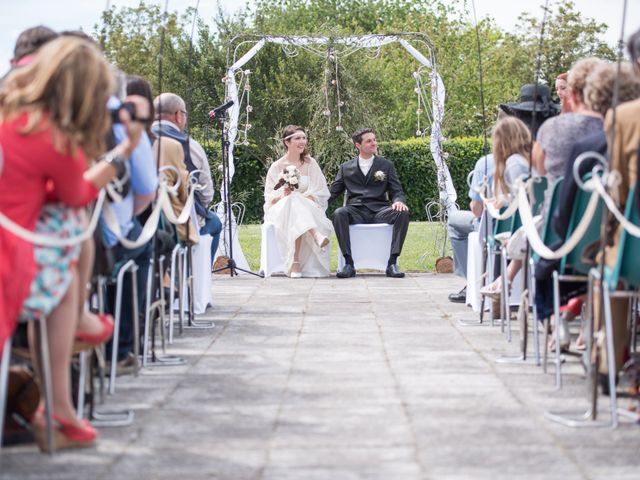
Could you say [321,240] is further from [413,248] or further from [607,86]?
[607,86]

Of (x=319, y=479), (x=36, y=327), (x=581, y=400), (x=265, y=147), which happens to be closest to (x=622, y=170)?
(x=581, y=400)

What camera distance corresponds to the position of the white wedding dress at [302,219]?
44.1 feet

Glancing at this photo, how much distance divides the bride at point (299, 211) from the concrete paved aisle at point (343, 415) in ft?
16.0

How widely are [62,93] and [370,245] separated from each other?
982 cm

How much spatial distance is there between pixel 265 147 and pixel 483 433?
25.6m

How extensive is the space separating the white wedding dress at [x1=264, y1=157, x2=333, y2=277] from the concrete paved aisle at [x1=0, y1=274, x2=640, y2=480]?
4.90 metres

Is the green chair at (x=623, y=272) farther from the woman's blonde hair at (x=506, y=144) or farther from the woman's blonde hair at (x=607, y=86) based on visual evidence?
the woman's blonde hair at (x=506, y=144)

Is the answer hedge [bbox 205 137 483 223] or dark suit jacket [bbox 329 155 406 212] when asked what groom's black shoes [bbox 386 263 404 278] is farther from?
hedge [bbox 205 137 483 223]

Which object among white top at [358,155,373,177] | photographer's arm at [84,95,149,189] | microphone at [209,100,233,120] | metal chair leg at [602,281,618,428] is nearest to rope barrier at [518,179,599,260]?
metal chair leg at [602,281,618,428]

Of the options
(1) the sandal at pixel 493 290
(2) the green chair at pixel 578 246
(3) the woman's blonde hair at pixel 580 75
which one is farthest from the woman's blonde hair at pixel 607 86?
(1) the sandal at pixel 493 290

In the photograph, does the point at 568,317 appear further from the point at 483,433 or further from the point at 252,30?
the point at 252,30

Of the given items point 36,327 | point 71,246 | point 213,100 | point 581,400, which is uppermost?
point 213,100

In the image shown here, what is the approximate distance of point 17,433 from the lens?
4.48 m

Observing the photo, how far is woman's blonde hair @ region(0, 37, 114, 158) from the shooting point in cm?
401
